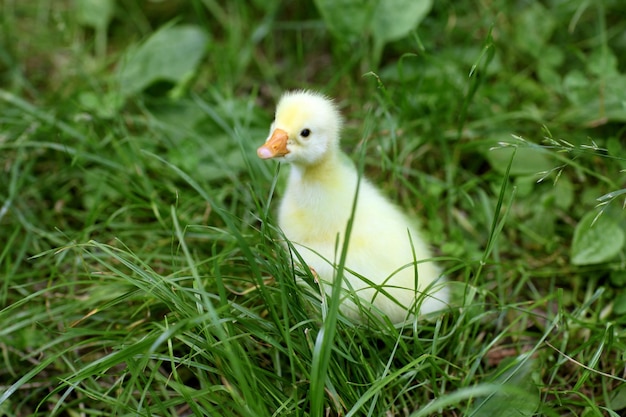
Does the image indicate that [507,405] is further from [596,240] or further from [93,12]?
[93,12]

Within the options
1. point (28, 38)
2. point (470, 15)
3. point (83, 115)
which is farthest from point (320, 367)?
point (28, 38)

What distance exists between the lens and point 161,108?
9.20 ft

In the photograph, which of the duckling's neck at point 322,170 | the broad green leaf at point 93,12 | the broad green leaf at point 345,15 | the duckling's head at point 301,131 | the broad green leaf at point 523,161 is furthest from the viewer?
the broad green leaf at point 93,12

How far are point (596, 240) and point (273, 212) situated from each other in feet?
3.68

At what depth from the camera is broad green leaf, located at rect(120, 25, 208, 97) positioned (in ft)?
9.25

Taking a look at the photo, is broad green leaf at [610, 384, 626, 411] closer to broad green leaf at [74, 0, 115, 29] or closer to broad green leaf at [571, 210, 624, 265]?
broad green leaf at [571, 210, 624, 265]

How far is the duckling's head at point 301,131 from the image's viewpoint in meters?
1.79

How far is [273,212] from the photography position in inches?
96.9

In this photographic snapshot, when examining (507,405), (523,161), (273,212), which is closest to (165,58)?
(273,212)

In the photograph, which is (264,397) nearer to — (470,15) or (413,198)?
(413,198)

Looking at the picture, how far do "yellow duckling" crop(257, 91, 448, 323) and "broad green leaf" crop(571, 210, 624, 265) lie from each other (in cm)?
50

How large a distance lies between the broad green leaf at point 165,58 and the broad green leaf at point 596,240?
169 cm

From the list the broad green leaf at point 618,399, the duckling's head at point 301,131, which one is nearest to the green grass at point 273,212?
the broad green leaf at point 618,399

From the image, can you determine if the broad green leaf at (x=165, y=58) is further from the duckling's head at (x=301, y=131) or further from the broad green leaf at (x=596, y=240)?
the broad green leaf at (x=596, y=240)
